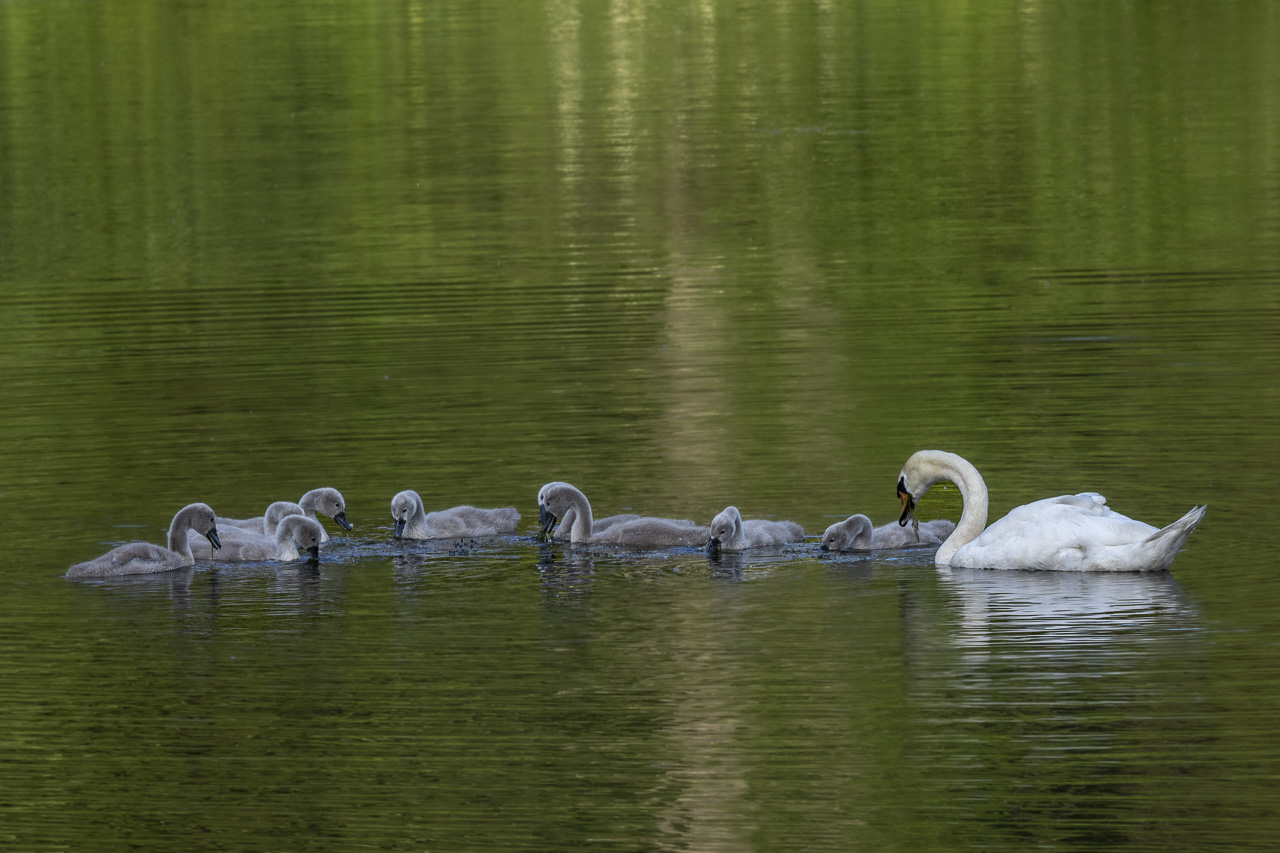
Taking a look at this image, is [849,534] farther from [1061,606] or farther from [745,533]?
[1061,606]

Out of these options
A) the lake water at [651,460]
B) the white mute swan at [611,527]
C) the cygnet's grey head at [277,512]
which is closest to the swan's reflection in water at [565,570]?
the lake water at [651,460]

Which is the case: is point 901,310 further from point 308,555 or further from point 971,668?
point 971,668

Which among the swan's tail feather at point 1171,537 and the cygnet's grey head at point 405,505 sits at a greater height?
the cygnet's grey head at point 405,505

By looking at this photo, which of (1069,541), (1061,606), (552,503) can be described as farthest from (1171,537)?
(552,503)

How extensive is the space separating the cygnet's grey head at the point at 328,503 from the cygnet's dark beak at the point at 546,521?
1.47m

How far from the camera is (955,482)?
14516 mm

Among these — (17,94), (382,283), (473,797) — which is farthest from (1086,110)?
(473,797)

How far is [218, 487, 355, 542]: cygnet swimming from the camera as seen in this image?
613 inches

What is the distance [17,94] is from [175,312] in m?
28.9

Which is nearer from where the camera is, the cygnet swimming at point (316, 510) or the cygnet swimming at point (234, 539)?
the cygnet swimming at point (234, 539)

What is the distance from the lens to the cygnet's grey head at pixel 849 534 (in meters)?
14.4

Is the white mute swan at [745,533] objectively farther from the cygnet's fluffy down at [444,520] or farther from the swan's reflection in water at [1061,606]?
the cygnet's fluffy down at [444,520]

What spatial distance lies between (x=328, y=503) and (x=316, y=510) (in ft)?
0.64

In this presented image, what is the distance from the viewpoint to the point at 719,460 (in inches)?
684
